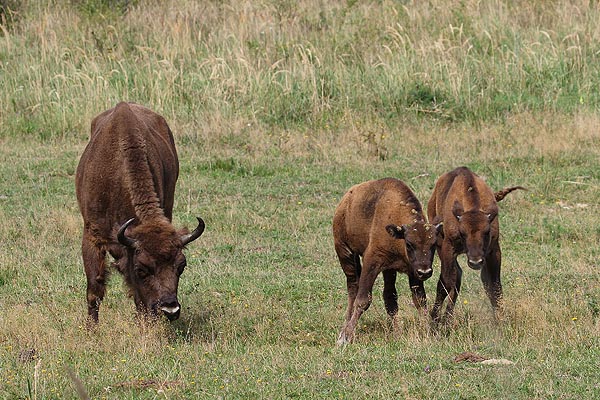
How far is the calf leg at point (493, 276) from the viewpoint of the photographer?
10.6 m

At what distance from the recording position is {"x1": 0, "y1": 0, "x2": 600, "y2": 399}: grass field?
27.6 feet

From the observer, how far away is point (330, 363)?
8.43 m

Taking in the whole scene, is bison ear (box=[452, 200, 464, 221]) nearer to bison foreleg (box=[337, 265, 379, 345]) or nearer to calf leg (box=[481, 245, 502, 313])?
calf leg (box=[481, 245, 502, 313])

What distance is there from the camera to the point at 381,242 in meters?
10.1

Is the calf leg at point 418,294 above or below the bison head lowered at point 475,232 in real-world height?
Answer: below

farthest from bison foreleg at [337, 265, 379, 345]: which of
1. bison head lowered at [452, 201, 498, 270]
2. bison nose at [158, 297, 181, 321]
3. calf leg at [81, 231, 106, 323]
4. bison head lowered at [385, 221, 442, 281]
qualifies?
calf leg at [81, 231, 106, 323]

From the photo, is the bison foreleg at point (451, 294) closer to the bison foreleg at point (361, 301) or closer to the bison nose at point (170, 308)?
the bison foreleg at point (361, 301)

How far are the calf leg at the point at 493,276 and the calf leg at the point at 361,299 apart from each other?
1.26 meters

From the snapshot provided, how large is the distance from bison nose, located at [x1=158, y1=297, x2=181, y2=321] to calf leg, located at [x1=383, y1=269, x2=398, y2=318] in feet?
7.60

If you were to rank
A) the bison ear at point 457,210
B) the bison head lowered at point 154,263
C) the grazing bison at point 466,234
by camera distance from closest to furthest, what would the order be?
the bison head lowered at point 154,263, the grazing bison at point 466,234, the bison ear at point 457,210

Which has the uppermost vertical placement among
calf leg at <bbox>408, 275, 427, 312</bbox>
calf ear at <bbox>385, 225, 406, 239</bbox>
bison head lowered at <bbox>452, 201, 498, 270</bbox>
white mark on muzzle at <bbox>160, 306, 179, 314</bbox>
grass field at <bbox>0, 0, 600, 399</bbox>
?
calf ear at <bbox>385, 225, 406, 239</bbox>

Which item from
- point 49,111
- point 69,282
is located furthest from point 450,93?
point 69,282

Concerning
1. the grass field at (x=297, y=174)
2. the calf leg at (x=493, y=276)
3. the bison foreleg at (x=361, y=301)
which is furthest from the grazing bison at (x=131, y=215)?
the calf leg at (x=493, y=276)

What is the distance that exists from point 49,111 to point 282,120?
452cm
